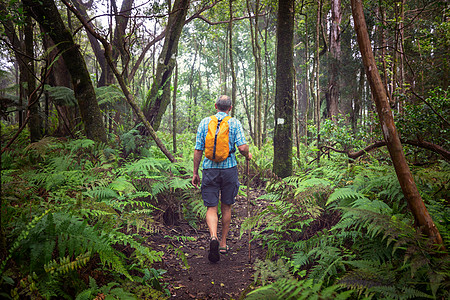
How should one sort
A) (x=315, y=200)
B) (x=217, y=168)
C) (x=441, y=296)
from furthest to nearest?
(x=217, y=168) < (x=315, y=200) < (x=441, y=296)

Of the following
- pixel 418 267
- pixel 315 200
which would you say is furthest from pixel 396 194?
pixel 418 267

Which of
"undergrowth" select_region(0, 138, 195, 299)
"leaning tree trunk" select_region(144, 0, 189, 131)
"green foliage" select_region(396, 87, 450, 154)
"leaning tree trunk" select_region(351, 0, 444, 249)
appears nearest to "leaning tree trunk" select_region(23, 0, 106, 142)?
"undergrowth" select_region(0, 138, 195, 299)

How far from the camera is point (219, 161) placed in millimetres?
4230

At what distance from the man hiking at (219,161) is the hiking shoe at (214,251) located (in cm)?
11

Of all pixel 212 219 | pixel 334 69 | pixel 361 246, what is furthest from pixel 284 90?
pixel 334 69

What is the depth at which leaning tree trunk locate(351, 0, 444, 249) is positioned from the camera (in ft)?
7.06

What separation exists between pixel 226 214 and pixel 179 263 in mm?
1131

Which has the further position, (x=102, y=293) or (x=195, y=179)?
(x=195, y=179)

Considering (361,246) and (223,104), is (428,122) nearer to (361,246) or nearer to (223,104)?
(361,246)

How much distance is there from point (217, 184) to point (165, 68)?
415 cm

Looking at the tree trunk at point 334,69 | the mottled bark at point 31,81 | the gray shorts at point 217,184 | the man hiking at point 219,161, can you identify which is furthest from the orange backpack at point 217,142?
the tree trunk at point 334,69

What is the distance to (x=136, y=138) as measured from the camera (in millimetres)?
6383

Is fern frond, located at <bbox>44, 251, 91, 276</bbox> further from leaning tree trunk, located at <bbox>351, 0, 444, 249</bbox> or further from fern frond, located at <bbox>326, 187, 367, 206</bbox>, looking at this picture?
leaning tree trunk, located at <bbox>351, 0, 444, 249</bbox>

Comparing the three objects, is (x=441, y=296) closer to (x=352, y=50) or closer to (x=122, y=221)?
(x=122, y=221)
